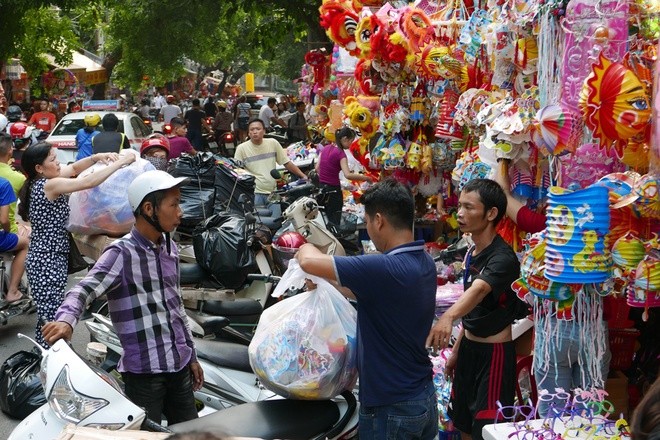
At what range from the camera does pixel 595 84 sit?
388 centimetres

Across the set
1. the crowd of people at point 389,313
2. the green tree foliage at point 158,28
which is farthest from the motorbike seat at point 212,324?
the green tree foliage at point 158,28

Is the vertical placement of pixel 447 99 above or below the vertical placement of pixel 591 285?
above

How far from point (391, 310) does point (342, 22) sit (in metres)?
5.06

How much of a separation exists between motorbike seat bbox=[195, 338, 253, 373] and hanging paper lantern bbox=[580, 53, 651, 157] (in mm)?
2263

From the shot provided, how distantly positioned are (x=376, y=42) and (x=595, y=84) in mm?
3780

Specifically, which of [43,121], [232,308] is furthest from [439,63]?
[43,121]

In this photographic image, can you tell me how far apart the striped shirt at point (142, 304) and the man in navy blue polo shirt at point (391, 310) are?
79 cm

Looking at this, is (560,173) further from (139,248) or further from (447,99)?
(447,99)

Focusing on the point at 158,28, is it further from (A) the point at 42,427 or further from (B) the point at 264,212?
(A) the point at 42,427

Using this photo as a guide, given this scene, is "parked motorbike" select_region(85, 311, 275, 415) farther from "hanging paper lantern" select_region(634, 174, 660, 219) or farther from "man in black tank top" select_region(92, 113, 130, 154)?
"man in black tank top" select_region(92, 113, 130, 154)

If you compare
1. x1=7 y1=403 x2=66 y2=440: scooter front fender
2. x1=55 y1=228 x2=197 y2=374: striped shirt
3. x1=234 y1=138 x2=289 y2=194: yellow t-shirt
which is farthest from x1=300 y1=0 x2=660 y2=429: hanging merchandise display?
x1=234 y1=138 x2=289 y2=194: yellow t-shirt

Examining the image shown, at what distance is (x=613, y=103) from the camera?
3.81m

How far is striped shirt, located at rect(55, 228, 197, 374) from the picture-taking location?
13.2 feet

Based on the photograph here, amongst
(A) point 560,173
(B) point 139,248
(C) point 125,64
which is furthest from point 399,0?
(C) point 125,64
